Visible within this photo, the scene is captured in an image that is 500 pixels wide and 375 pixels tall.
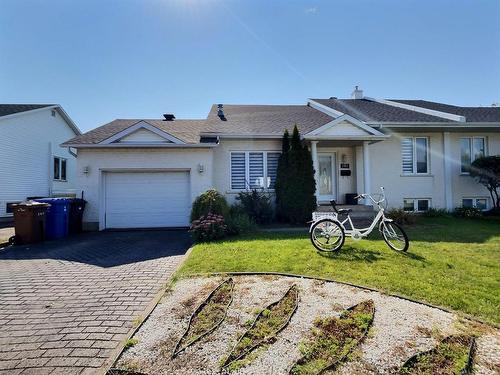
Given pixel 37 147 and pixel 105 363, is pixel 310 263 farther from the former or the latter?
pixel 37 147

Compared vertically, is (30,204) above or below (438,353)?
above

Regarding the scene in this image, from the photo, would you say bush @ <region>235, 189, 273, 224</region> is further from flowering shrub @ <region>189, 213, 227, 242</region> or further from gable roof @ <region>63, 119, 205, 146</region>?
gable roof @ <region>63, 119, 205, 146</region>

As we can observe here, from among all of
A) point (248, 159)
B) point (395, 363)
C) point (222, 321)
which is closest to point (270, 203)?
point (248, 159)

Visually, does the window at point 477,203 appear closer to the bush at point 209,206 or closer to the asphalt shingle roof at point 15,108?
the bush at point 209,206

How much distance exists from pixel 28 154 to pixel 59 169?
301 centimetres

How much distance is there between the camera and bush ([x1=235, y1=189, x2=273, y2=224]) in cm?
1070

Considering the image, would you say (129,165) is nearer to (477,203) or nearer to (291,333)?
(291,333)

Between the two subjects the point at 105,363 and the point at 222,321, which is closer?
the point at 105,363

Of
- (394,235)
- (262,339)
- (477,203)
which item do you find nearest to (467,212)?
(477,203)

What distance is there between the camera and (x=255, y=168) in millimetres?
11836

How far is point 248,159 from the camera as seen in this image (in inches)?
464

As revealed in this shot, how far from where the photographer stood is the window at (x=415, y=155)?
41.2 feet

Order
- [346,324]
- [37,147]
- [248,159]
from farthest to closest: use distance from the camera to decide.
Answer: [37,147] → [248,159] → [346,324]

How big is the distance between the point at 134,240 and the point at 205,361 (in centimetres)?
692
